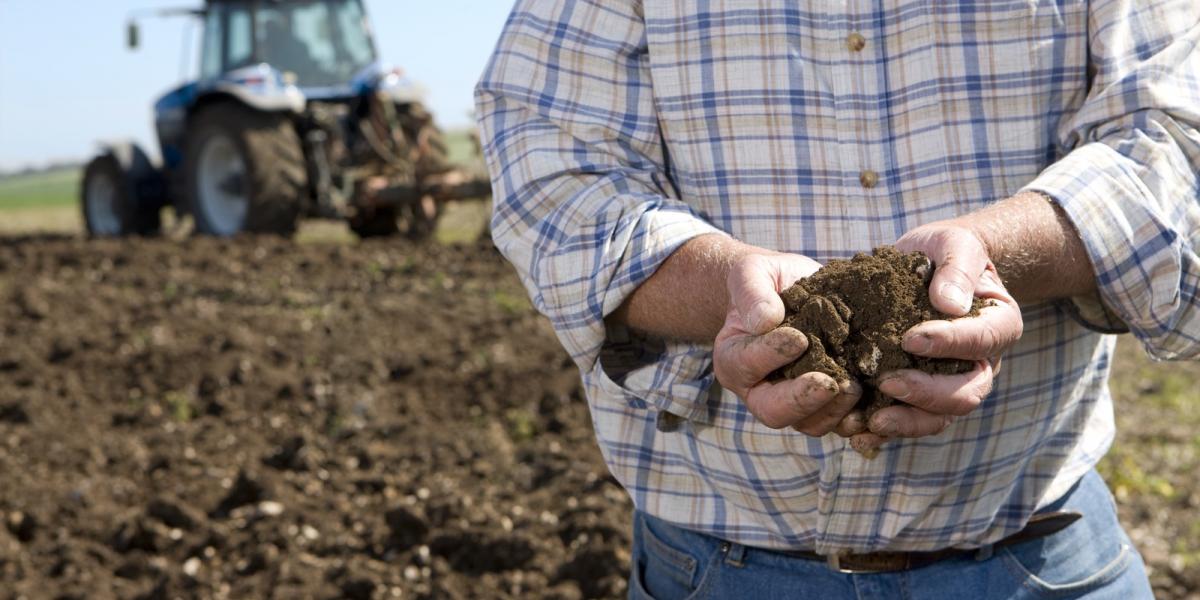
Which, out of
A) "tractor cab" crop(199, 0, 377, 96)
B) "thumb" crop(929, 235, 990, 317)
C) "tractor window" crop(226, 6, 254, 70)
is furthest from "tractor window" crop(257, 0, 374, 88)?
"thumb" crop(929, 235, 990, 317)

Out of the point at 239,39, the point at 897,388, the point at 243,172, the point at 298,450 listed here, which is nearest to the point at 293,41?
the point at 239,39

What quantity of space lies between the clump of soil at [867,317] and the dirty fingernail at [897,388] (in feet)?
0.09

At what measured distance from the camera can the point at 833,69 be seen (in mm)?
1581

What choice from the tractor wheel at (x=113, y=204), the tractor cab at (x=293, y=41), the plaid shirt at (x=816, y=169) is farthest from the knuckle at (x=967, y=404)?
the tractor wheel at (x=113, y=204)

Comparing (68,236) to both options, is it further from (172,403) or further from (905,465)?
(905,465)

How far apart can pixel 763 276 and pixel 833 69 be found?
0.33 m

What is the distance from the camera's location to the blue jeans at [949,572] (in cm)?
164

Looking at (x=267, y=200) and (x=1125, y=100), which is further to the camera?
(x=267, y=200)

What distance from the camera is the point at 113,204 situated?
1168cm

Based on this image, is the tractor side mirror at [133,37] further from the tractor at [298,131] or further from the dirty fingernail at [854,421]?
the dirty fingernail at [854,421]

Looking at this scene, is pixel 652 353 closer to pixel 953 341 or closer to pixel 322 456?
pixel 953 341

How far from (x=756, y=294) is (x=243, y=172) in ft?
31.5

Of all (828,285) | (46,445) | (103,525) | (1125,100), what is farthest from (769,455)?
(46,445)

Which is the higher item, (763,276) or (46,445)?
(763,276)
